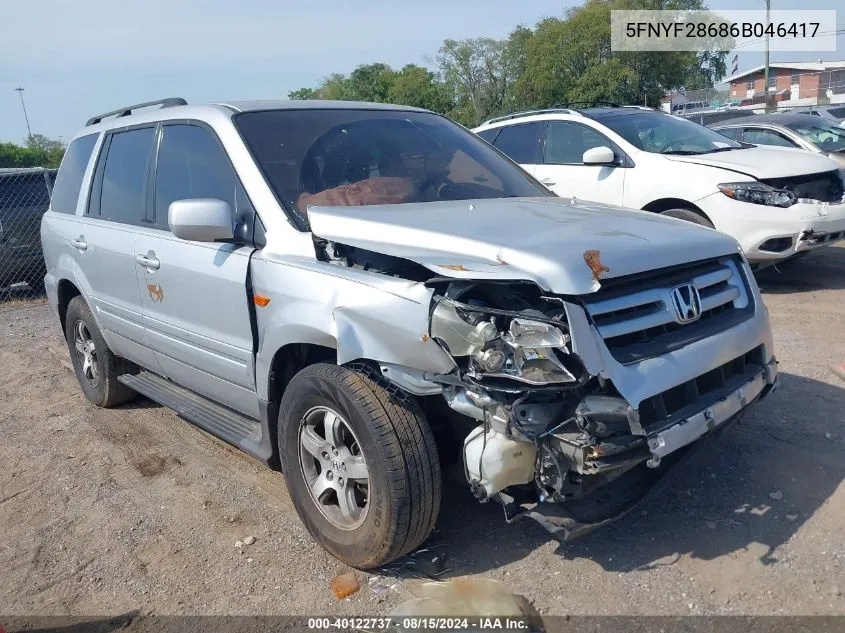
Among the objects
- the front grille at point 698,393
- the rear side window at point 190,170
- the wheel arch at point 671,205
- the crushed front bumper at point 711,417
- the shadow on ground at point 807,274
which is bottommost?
the shadow on ground at point 807,274

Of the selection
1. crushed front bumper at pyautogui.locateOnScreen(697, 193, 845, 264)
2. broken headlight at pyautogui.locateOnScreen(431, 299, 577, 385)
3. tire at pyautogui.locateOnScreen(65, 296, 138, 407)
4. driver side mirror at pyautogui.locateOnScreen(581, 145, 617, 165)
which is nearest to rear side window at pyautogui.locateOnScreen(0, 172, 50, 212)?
tire at pyautogui.locateOnScreen(65, 296, 138, 407)

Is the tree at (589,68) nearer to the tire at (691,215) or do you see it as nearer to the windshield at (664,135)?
the windshield at (664,135)

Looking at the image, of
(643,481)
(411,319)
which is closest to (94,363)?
(411,319)

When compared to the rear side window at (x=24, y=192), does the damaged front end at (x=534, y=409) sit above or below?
below

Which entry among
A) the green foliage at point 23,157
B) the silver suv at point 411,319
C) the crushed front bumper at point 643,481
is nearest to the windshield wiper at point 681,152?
the silver suv at point 411,319

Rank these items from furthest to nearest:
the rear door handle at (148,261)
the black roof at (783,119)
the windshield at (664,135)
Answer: the black roof at (783,119)
the windshield at (664,135)
the rear door handle at (148,261)

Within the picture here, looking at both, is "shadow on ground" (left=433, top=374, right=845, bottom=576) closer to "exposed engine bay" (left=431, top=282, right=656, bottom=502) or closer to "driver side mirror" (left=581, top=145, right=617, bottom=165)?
"exposed engine bay" (left=431, top=282, right=656, bottom=502)

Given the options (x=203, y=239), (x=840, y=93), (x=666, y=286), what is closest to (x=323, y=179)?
(x=203, y=239)

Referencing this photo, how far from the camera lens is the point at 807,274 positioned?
787 centimetres

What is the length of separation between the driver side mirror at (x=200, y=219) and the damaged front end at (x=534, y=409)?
3.96 ft

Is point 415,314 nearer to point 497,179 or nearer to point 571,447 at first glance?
point 571,447

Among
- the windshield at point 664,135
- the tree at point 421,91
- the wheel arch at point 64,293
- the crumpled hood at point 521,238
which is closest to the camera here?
the crumpled hood at point 521,238

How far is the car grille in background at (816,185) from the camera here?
694cm

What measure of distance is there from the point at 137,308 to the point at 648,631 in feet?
10.7
